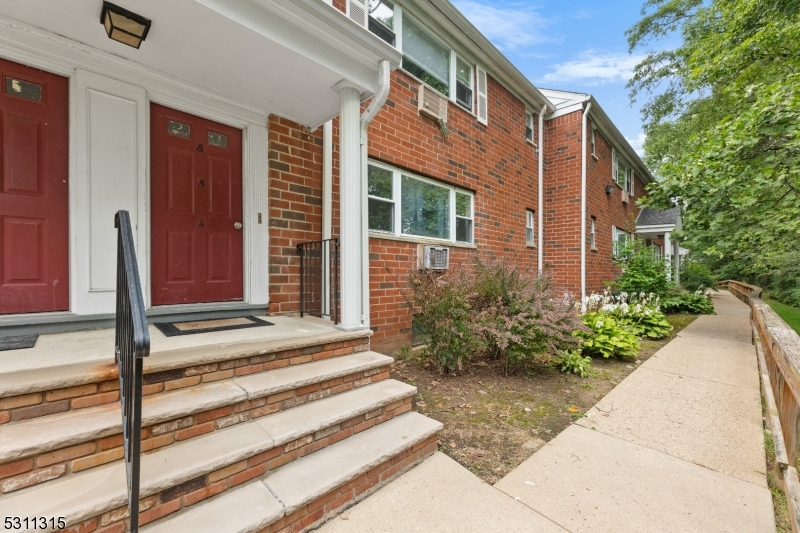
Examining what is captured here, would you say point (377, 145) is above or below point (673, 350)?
above

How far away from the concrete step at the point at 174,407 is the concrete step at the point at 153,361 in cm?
6

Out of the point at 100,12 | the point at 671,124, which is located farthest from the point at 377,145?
the point at 671,124

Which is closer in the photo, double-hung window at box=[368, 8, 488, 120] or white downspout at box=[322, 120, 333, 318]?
white downspout at box=[322, 120, 333, 318]

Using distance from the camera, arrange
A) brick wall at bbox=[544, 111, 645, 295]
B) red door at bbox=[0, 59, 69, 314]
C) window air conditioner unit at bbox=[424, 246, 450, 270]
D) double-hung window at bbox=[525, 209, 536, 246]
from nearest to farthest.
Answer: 1. red door at bbox=[0, 59, 69, 314]
2. window air conditioner unit at bbox=[424, 246, 450, 270]
3. double-hung window at bbox=[525, 209, 536, 246]
4. brick wall at bbox=[544, 111, 645, 295]

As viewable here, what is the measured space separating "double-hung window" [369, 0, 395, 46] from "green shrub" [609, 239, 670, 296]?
772 cm

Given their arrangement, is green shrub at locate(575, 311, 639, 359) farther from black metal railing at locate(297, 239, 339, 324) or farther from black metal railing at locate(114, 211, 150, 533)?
black metal railing at locate(114, 211, 150, 533)

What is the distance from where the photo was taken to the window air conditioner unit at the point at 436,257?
5.28 m

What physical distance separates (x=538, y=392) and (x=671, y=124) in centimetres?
1458

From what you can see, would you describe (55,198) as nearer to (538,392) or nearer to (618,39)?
(538,392)

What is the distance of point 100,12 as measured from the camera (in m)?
2.32

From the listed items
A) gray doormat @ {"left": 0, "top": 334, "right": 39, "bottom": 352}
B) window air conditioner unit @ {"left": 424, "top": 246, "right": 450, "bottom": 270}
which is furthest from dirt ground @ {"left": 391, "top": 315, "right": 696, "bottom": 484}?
gray doormat @ {"left": 0, "top": 334, "right": 39, "bottom": 352}

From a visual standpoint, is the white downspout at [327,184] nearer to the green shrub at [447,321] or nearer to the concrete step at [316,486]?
the green shrub at [447,321]

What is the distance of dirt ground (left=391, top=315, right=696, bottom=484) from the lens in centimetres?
257

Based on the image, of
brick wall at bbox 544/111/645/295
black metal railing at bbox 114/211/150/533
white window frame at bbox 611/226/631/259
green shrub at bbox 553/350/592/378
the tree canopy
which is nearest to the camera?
black metal railing at bbox 114/211/150/533
